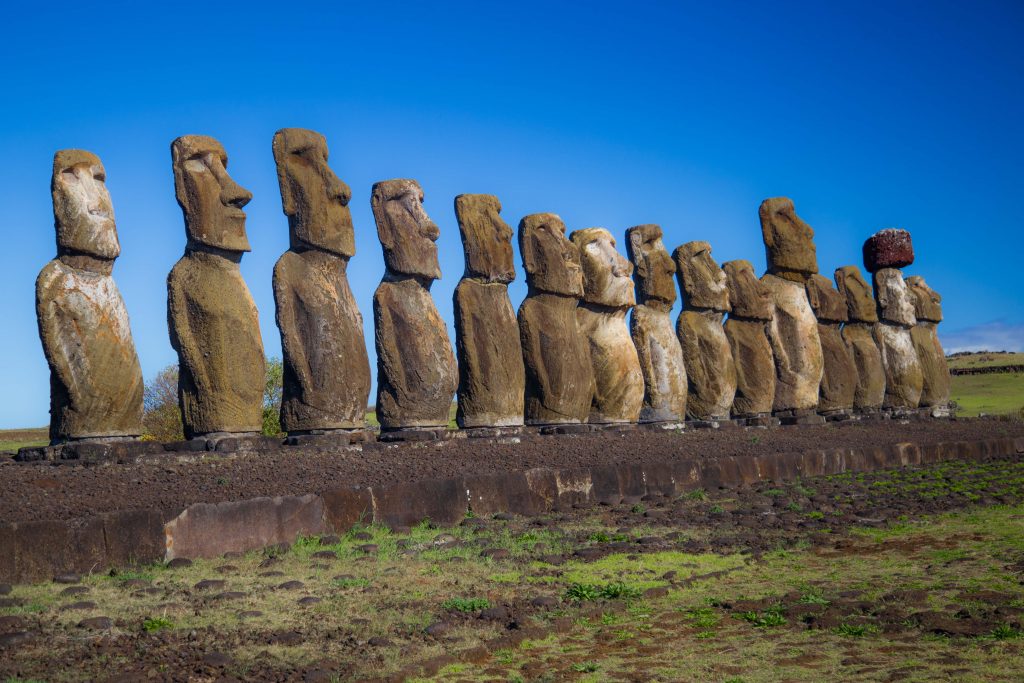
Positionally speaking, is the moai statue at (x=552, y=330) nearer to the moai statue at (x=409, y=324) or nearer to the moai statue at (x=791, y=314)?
the moai statue at (x=409, y=324)

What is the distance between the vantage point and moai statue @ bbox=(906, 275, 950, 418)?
78.7ft

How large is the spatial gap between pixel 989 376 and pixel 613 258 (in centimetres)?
2893

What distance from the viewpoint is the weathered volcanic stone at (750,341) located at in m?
18.8

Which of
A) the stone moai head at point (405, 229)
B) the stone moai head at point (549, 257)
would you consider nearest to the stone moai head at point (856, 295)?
the stone moai head at point (549, 257)

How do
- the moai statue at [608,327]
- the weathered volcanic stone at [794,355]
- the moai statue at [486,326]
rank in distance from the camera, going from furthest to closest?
the weathered volcanic stone at [794,355] < the moai statue at [608,327] < the moai statue at [486,326]

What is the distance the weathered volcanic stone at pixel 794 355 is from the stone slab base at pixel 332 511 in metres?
7.22

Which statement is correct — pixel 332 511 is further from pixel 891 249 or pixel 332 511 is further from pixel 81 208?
pixel 891 249

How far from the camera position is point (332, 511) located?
753 centimetres

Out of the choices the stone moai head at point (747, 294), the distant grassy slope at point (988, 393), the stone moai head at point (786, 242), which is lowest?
the distant grassy slope at point (988, 393)

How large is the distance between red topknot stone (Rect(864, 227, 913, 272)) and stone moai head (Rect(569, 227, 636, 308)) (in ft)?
31.3

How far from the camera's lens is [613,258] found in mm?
16172

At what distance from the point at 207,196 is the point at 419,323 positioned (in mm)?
2894

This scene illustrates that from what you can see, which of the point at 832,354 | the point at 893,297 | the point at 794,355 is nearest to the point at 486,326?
the point at 794,355

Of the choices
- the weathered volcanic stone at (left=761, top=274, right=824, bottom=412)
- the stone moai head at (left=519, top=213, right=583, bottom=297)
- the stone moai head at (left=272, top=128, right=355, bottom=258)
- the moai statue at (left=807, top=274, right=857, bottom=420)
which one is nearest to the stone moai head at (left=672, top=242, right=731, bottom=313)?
the weathered volcanic stone at (left=761, top=274, right=824, bottom=412)
